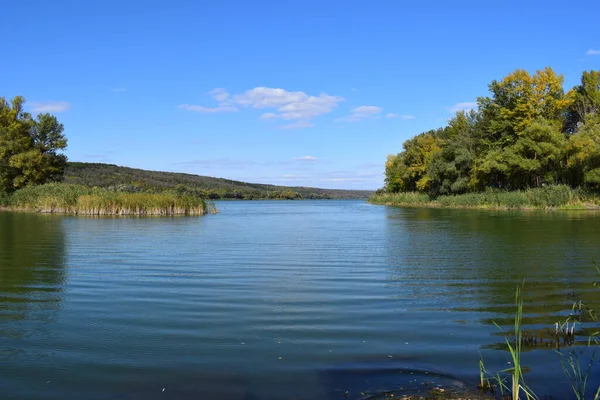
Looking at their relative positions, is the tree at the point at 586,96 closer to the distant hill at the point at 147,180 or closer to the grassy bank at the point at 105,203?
the grassy bank at the point at 105,203

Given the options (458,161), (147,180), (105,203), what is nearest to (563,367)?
(105,203)

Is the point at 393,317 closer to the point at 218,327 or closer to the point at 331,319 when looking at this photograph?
the point at 331,319

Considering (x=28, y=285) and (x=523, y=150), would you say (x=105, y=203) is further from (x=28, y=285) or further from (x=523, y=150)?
(x=523, y=150)

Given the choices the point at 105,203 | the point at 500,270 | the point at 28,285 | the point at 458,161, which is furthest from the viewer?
the point at 458,161

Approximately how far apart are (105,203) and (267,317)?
33120mm

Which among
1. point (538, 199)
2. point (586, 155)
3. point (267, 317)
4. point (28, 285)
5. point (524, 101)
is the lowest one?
point (267, 317)

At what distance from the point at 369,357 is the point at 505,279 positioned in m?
5.91

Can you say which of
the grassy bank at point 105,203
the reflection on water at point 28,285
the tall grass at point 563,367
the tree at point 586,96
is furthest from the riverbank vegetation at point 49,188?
the tree at point 586,96

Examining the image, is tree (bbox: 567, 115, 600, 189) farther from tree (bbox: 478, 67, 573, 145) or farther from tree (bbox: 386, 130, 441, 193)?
tree (bbox: 386, 130, 441, 193)

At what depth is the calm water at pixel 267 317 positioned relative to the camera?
4.94 metres

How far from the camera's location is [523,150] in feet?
149

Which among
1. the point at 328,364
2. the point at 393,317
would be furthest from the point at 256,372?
the point at 393,317

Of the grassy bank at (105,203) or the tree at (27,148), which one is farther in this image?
the tree at (27,148)

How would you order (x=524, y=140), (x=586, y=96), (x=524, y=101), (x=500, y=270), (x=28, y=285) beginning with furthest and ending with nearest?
1. (x=586, y=96)
2. (x=524, y=101)
3. (x=524, y=140)
4. (x=500, y=270)
5. (x=28, y=285)
